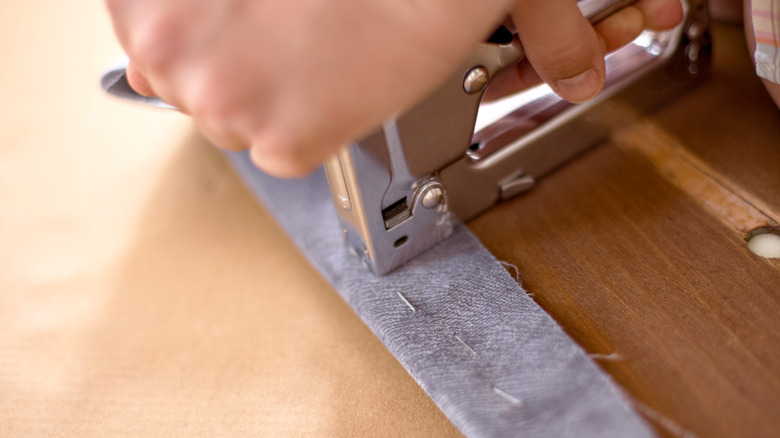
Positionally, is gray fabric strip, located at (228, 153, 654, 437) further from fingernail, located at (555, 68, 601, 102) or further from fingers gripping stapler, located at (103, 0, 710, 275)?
fingernail, located at (555, 68, 601, 102)

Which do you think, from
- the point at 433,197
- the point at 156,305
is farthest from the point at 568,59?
the point at 156,305

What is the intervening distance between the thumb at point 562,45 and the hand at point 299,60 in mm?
82

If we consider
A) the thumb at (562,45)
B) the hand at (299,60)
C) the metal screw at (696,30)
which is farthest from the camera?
the metal screw at (696,30)

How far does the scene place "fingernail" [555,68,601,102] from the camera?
0.51m

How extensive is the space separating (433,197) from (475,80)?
102 millimetres

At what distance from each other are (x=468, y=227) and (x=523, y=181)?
0.07 m

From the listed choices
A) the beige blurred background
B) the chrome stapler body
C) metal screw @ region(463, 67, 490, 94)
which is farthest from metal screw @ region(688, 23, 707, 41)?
the beige blurred background

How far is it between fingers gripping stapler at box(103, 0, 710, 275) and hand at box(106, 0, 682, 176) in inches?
3.1

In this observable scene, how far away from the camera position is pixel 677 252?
0.52 m

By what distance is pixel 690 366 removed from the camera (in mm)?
448

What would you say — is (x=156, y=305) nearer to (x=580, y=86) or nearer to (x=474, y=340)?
(x=474, y=340)

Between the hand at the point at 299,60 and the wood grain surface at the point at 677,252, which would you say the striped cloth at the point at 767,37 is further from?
the hand at the point at 299,60

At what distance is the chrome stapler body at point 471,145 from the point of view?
48cm

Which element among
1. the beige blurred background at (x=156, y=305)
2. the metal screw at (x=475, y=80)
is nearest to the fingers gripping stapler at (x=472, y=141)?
the metal screw at (x=475, y=80)
